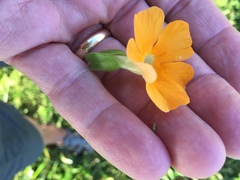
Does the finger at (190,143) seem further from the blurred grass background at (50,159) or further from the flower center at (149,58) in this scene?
the blurred grass background at (50,159)

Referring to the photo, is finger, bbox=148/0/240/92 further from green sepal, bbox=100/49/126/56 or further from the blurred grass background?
Result: the blurred grass background

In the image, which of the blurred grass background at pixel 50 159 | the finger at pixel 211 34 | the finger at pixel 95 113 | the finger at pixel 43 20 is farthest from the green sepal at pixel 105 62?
the blurred grass background at pixel 50 159

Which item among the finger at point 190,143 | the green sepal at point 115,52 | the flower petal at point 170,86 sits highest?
the green sepal at point 115,52

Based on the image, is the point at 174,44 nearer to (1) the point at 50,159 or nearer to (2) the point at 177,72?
(2) the point at 177,72

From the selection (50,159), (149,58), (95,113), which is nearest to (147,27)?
(149,58)

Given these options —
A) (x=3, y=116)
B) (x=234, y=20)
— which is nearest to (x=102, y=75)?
(x=3, y=116)

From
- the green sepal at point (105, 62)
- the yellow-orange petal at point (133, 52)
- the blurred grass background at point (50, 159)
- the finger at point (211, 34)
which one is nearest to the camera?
the yellow-orange petal at point (133, 52)

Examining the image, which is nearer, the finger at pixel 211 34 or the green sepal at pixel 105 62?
the green sepal at pixel 105 62
